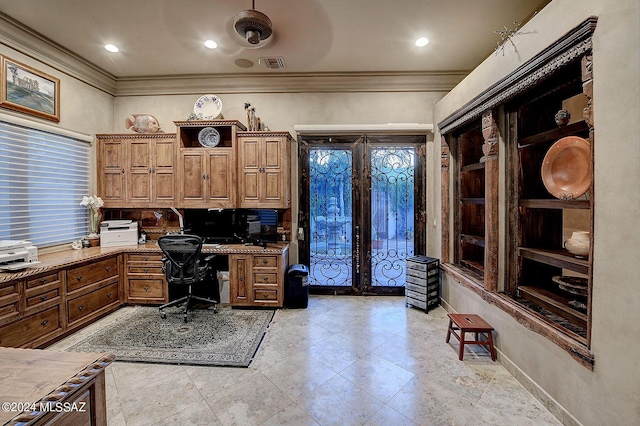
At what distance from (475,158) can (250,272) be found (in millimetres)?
3274

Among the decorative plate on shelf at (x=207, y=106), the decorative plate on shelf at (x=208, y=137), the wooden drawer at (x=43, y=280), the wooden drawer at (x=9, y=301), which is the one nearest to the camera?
the wooden drawer at (x=9, y=301)

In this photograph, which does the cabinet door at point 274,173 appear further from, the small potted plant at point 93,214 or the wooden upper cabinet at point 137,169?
the small potted plant at point 93,214

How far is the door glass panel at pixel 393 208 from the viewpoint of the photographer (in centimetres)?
430

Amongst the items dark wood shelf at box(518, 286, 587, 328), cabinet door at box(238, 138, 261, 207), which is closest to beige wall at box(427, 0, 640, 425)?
dark wood shelf at box(518, 286, 587, 328)

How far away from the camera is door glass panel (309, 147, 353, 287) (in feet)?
14.3

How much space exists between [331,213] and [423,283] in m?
1.65

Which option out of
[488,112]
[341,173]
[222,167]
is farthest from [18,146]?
[488,112]

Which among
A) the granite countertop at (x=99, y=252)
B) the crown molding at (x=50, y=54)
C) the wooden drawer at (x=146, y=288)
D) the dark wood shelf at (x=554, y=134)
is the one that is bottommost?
the wooden drawer at (x=146, y=288)

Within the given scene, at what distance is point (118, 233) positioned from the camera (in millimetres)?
4023

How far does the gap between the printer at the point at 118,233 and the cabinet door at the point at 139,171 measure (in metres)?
0.37

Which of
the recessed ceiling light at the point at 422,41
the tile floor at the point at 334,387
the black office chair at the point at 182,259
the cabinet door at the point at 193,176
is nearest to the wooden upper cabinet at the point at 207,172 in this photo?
the cabinet door at the point at 193,176

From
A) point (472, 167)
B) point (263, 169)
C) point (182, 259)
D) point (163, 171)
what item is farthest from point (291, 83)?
point (182, 259)

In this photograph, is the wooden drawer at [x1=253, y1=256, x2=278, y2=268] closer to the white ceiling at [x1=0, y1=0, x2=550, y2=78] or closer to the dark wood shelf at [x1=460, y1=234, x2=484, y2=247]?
the dark wood shelf at [x1=460, y1=234, x2=484, y2=247]

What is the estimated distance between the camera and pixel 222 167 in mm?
4027
